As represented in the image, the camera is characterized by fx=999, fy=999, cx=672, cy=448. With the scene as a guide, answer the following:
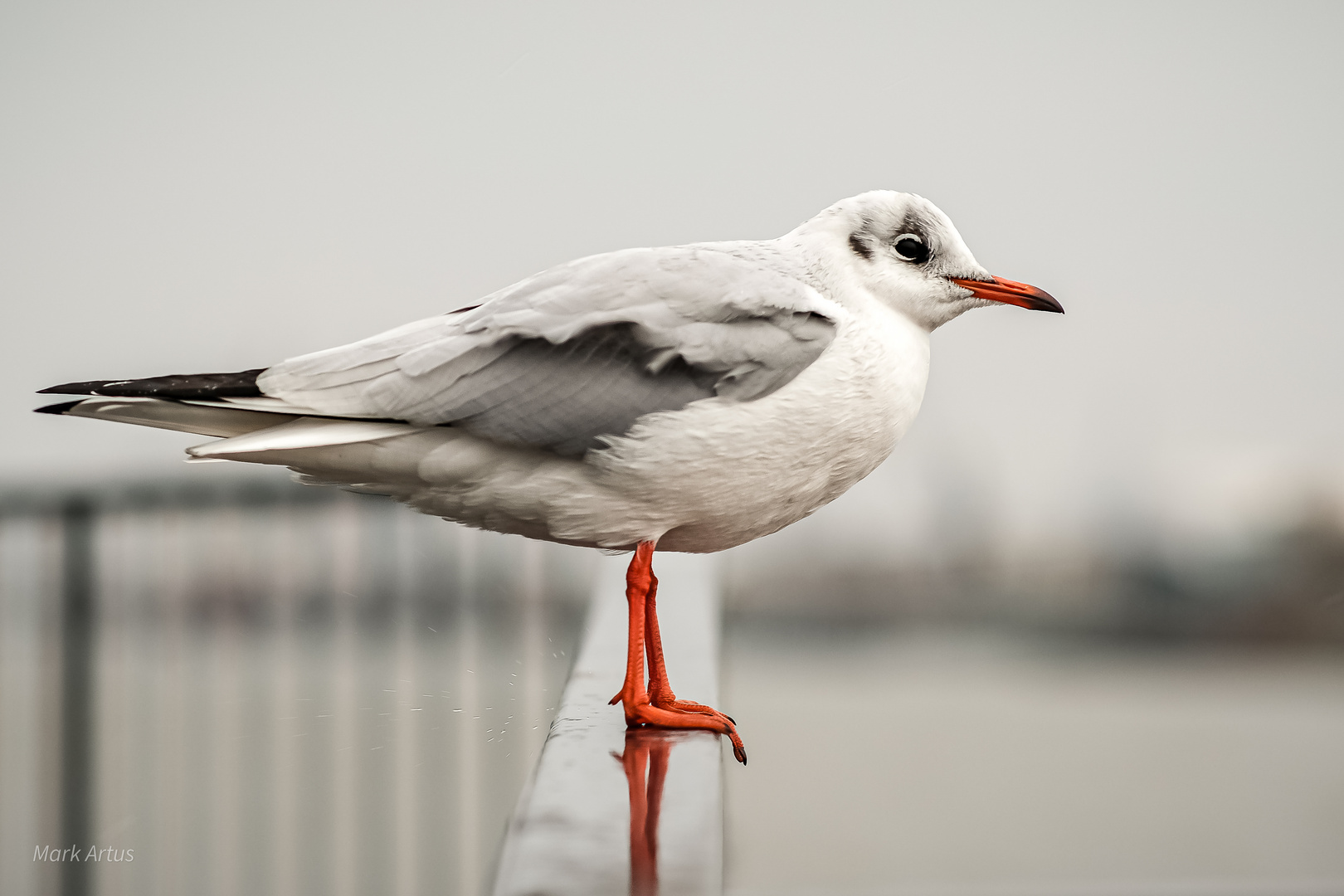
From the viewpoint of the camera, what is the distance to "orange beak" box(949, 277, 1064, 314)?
44.0 inches

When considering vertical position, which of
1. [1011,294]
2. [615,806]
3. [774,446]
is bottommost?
[615,806]

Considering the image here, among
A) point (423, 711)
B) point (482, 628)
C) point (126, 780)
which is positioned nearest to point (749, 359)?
point (423, 711)

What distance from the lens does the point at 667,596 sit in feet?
7.28

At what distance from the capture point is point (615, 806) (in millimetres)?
886

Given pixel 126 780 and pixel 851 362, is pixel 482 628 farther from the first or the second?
pixel 851 362

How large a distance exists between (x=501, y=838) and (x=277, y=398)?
47 cm

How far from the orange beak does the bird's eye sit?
4cm

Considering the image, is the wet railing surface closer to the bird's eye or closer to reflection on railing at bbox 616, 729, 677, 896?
reflection on railing at bbox 616, 729, 677, 896

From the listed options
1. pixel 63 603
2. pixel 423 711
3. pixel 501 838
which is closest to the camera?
pixel 501 838

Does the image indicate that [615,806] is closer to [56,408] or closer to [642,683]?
[642,683]

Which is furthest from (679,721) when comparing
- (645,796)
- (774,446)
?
(774,446)

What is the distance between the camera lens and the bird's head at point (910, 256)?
3.59ft

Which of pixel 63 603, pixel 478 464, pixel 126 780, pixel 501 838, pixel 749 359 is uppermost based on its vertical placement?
pixel 749 359

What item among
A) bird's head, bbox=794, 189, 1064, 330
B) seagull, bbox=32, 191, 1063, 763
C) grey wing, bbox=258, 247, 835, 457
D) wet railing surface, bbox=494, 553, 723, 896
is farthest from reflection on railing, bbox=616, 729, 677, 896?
bird's head, bbox=794, 189, 1064, 330
